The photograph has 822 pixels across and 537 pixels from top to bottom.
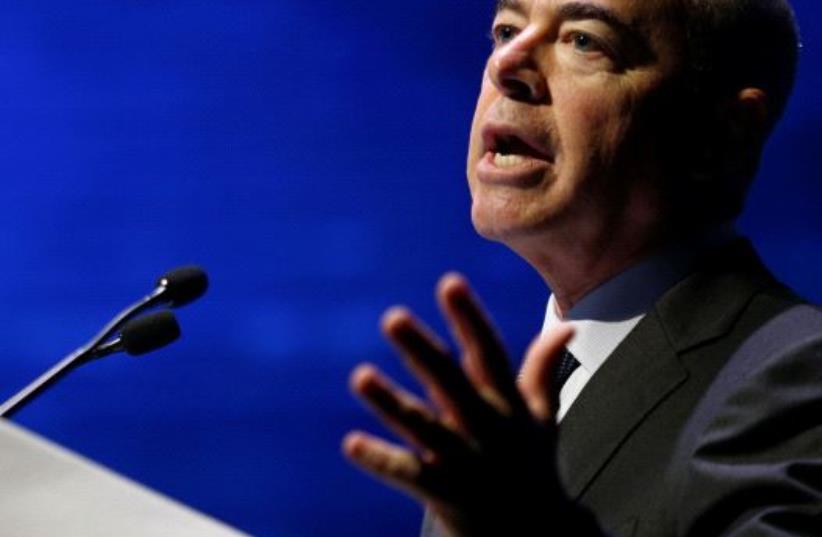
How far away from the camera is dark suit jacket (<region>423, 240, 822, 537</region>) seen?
42.2 inches

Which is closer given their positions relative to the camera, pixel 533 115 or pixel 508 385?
pixel 508 385

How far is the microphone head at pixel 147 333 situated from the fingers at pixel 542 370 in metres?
0.94

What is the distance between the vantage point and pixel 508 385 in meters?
0.67

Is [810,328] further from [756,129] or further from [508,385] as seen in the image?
[508,385]

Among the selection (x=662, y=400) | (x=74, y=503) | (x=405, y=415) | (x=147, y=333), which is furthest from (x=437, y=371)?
(x=147, y=333)

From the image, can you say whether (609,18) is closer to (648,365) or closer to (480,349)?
(648,365)

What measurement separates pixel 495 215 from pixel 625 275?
6.2 inches

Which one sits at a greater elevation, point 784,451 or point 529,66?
point 529,66

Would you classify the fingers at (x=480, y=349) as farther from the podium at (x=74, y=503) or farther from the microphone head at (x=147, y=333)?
the microphone head at (x=147, y=333)

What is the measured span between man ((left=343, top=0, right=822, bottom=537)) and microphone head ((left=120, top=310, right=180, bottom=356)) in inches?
16.0

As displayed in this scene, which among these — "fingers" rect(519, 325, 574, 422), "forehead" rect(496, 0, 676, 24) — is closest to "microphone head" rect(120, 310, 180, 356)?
"forehead" rect(496, 0, 676, 24)

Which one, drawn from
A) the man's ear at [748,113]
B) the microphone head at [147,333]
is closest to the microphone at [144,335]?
the microphone head at [147,333]

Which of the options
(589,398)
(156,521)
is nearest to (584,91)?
(589,398)

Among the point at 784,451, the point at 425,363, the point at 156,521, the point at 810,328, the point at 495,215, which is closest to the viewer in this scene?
the point at 425,363
